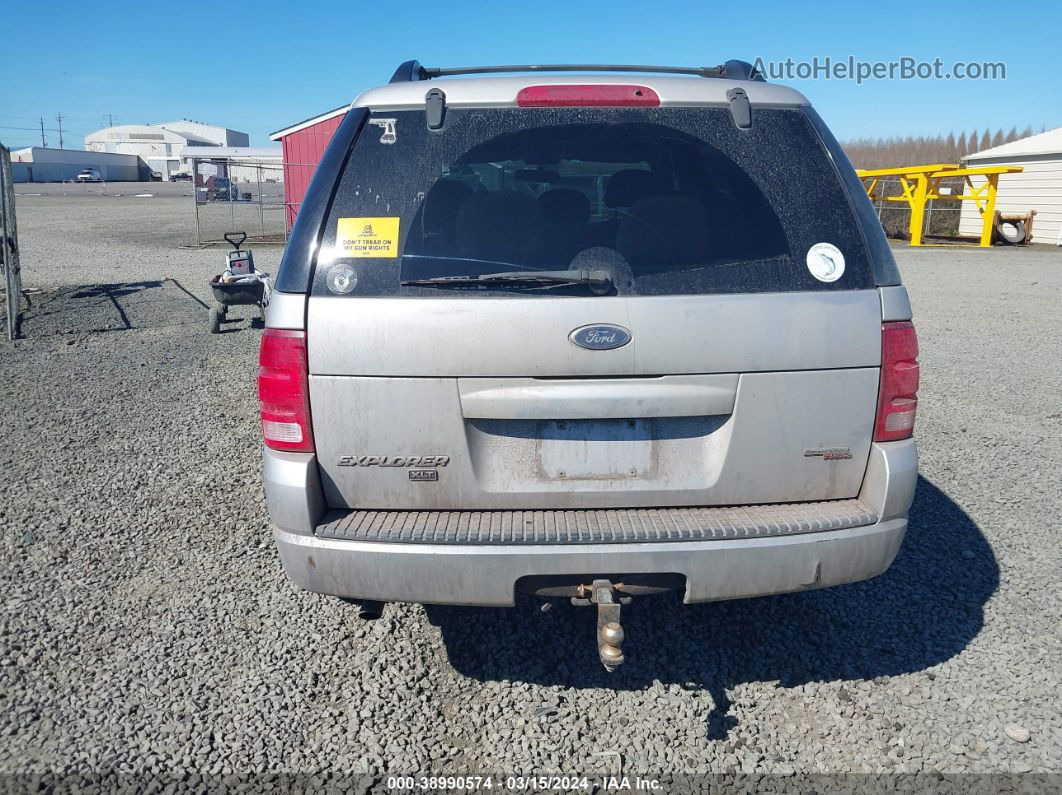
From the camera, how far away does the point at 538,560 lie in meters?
2.54

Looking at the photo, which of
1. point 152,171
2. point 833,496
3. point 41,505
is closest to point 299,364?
point 833,496

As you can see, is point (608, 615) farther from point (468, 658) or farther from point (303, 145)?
point (303, 145)

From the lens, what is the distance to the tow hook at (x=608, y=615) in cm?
259

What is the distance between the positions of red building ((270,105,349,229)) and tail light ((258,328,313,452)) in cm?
2347

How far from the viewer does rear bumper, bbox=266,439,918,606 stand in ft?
8.36

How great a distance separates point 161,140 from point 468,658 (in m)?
131

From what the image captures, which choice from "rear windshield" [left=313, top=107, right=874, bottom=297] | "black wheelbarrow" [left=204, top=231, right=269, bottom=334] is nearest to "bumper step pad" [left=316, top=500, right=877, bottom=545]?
"rear windshield" [left=313, top=107, right=874, bottom=297]

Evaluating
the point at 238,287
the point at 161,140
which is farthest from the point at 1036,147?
the point at 161,140

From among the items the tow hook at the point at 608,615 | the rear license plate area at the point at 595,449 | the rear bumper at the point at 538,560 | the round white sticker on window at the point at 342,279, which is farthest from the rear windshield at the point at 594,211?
the tow hook at the point at 608,615

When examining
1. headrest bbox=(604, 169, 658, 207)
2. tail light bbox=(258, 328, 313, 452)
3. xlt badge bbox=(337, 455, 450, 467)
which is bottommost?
xlt badge bbox=(337, 455, 450, 467)

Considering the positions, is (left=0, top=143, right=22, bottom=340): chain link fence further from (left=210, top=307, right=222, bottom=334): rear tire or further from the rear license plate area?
the rear license plate area

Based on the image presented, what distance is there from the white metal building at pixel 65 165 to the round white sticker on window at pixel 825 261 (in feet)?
305

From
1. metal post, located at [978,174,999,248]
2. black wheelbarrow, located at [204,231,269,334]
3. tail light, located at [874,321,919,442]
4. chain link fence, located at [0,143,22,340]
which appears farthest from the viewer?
metal post, located at [978,174,999,248]

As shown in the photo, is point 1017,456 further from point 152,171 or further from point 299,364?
point 152,171
